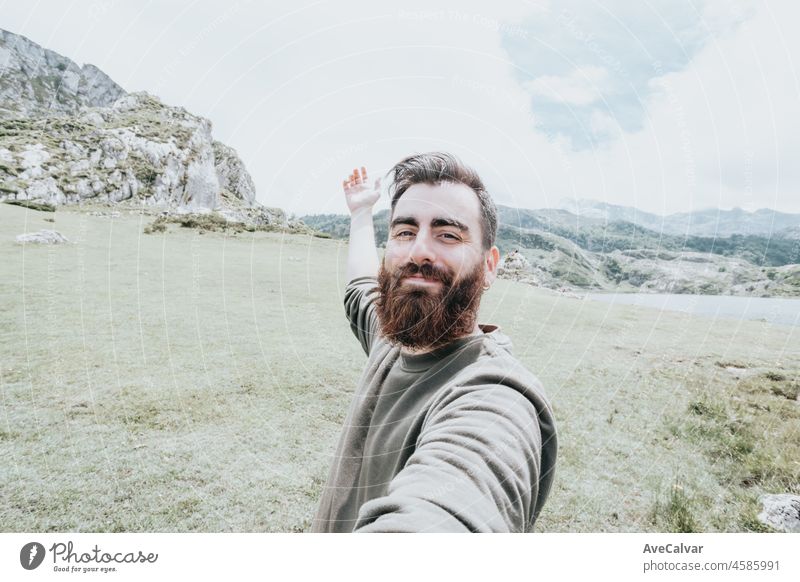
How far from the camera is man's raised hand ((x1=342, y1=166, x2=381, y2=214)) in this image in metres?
1.62

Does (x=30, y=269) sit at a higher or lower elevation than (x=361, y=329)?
lower

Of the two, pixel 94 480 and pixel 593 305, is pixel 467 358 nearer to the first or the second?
pixel 94 480

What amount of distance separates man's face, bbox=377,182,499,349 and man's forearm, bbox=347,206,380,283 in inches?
17.9

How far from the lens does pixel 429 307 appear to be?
3.10 ft

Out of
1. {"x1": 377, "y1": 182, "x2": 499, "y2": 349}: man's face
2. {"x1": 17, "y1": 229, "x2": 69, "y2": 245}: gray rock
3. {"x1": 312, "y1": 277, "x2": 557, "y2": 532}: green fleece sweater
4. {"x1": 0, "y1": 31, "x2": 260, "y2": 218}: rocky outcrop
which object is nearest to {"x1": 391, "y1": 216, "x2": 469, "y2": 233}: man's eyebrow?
{"x1": 377, "y1": 182, "x2": 499, "y2": 349}: man's face

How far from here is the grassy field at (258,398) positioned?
188cm

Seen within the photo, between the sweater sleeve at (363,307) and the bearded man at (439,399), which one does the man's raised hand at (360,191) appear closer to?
the sweater sleeve at (363,307)

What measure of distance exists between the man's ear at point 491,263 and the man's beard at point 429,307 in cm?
4

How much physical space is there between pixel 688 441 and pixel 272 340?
3.21 metres

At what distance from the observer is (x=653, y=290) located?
3.03 meters

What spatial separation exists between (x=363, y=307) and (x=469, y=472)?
2.45 feet

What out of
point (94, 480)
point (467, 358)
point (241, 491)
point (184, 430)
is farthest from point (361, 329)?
point (184, 430)
